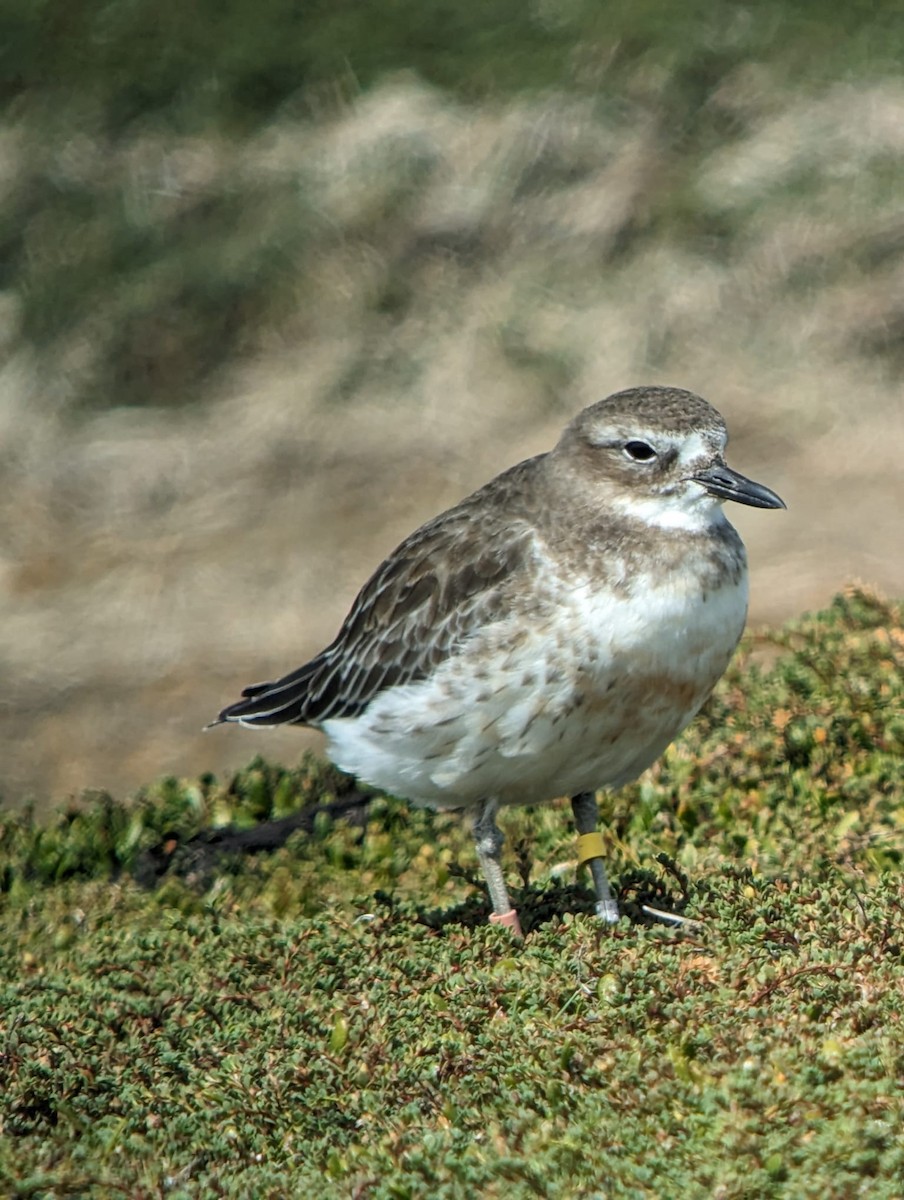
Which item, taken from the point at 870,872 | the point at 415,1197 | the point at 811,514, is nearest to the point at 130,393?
the point at 811,514

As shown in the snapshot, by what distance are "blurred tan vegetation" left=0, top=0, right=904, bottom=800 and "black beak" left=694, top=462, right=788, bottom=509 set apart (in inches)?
217

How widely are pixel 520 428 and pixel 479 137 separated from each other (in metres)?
2.28

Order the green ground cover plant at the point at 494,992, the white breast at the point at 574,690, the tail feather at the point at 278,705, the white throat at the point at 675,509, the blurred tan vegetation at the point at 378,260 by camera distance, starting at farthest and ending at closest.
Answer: the blurred tan vegetation at the point at 378,260
the tail feather at the point at 278,705
the white throat at the point at 675,509
the white breast at the point at 574,690
the green ground cover plant at the point at 494,992

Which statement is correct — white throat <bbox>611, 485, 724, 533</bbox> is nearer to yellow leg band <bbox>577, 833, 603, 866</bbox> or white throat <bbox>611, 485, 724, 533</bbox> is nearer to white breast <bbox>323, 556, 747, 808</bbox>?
white breast <bbox>323, 556, 747, 808</bbox>

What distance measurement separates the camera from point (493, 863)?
6.63 m

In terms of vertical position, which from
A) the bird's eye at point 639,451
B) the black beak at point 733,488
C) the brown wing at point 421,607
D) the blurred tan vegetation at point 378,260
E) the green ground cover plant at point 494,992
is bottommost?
the green ground cover plant at point 494,992

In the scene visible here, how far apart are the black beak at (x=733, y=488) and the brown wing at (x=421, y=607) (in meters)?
0.73

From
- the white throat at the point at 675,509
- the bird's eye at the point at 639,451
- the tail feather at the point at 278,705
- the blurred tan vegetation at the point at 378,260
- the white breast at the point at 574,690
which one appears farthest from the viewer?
the blurred tan vegetation at the point at 378,260

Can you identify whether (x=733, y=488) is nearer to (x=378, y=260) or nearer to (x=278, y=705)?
(x=278, y=705)

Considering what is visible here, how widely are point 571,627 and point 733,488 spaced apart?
88cm

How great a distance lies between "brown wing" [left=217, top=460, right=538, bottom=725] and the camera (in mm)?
6578

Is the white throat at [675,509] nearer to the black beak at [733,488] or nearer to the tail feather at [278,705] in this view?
the black beak at [733,488]

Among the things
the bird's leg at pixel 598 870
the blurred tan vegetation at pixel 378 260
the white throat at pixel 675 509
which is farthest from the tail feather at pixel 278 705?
the blurred tan vegetation at pixel 378 260

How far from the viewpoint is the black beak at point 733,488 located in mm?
6344
